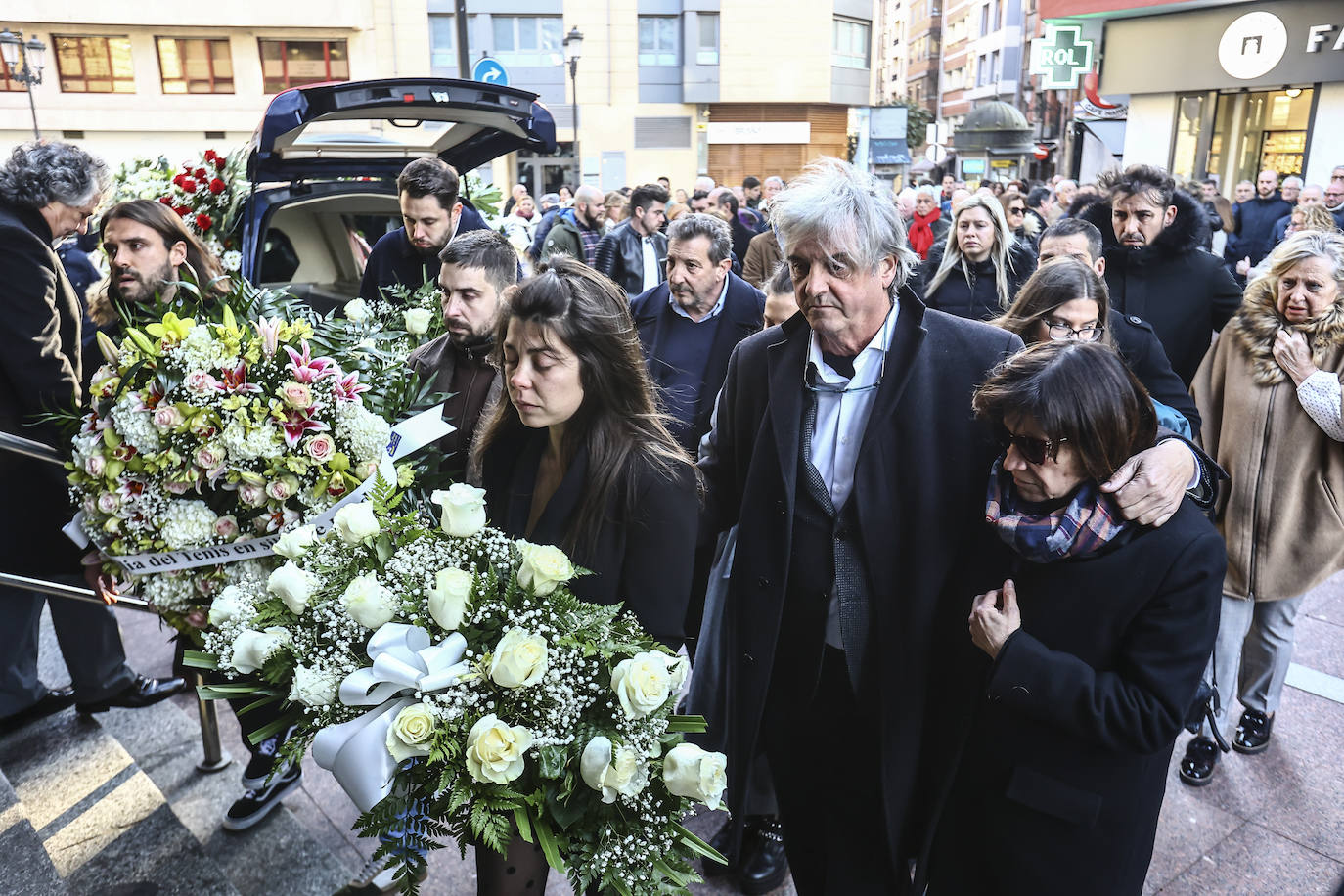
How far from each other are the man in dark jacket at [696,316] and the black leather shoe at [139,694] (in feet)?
8.15

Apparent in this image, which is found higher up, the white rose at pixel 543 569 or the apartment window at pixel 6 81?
the apartment window at pixel 6 81

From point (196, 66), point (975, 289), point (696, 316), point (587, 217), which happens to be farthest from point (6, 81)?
point (975, 289)

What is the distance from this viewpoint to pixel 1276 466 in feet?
11.6

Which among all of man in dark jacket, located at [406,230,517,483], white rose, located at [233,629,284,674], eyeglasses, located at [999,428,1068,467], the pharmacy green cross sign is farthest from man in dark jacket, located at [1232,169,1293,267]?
white rose, located at [233,629,284,674]

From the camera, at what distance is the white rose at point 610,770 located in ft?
5.22

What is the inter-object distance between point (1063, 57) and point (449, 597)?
19.6 metres

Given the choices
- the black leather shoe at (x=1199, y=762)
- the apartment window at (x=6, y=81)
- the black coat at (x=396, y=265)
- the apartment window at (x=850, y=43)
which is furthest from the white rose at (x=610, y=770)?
the apartment window at (x=850, y=43)

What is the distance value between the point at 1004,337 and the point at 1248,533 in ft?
6.15

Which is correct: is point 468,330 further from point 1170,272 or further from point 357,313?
point 1170,272

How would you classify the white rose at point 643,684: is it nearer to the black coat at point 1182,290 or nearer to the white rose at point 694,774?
the white rose at point 694,774

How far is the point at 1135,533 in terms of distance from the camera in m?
1.92

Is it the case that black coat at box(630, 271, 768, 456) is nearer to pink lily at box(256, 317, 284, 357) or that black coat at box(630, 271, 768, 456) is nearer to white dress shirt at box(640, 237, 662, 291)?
pink lily at box(256, 317, 284, 357)

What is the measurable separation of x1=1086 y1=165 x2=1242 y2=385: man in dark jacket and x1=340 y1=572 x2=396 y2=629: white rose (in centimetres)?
370

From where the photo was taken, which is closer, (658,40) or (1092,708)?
(1092,708)
